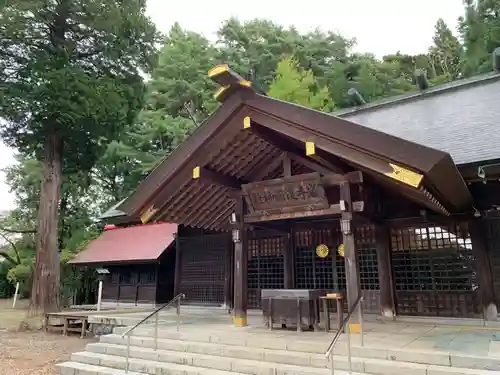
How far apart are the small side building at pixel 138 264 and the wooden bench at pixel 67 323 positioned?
3.01 metres

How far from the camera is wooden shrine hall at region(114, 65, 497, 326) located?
18.9 feet

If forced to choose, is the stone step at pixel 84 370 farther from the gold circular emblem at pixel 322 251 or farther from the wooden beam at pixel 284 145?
the gold circular emblem at pixel 322 251

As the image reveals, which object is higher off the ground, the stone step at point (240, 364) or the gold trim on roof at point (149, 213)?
the gold trim on roof at point (149, 213)

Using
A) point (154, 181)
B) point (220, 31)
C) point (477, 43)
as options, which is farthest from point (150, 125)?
point (477, 43)

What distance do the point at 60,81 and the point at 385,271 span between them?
10171 mm

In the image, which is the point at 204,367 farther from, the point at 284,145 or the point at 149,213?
the point at 284,145

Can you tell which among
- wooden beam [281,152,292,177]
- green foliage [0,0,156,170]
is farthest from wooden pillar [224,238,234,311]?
green foliage [0,0,156,170]

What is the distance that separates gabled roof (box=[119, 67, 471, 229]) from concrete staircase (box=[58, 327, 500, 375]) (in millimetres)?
2191

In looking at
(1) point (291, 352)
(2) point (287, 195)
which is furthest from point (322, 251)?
(1) point (291, 352)

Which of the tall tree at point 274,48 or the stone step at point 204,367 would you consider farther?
the tall tree at point 274,48

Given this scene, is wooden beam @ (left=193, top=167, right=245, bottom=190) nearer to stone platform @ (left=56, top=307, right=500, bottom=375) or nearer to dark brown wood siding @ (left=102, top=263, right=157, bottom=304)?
stone platform @ (left=56, top=307, right=500, bottom=375)

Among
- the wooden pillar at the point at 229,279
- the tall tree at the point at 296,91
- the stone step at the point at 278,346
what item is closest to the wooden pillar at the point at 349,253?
the stone step at the point at 278,346

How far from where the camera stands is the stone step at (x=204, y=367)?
479 cm

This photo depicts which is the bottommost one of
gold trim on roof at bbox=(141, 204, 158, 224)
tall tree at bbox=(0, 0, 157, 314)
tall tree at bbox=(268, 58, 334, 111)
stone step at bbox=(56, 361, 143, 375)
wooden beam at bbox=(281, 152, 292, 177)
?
stone step at bbox=(56, 361, 143, 375)
